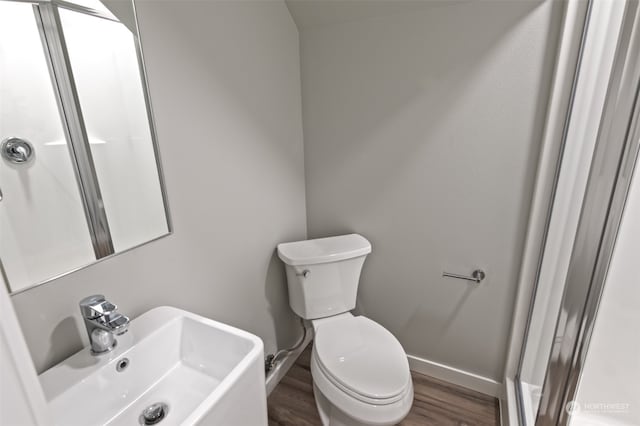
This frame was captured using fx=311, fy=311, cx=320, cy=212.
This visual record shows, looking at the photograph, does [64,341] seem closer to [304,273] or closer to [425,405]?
[304,273]

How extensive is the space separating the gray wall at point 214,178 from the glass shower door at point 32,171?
2.6 inches

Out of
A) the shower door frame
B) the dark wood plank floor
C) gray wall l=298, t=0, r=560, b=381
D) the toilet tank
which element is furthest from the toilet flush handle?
the shower door frame

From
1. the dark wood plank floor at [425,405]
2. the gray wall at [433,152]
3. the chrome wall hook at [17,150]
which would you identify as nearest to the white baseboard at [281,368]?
the dark wood plank floor at [425,405]

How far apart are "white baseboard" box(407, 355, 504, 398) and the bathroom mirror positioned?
5.25ft

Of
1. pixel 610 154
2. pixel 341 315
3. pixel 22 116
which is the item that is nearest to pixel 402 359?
pixel 341 315

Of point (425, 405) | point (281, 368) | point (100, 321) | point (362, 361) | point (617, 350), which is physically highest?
point (100, 321)

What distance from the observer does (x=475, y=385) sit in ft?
5.51

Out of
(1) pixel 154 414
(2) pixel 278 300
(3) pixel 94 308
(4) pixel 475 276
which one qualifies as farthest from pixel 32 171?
(4) pixel 475 276

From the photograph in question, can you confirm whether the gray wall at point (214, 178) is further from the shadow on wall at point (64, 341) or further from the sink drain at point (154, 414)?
the sink drain at point (154, 414)

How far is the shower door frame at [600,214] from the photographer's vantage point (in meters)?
0.58

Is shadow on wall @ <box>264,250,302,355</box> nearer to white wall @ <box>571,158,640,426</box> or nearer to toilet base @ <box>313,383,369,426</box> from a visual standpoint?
toilet base @ <box>313,383,369,426</box>

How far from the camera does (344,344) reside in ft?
4.52

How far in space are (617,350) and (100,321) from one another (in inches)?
60.1

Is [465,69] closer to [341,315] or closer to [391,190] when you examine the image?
[391,190]
